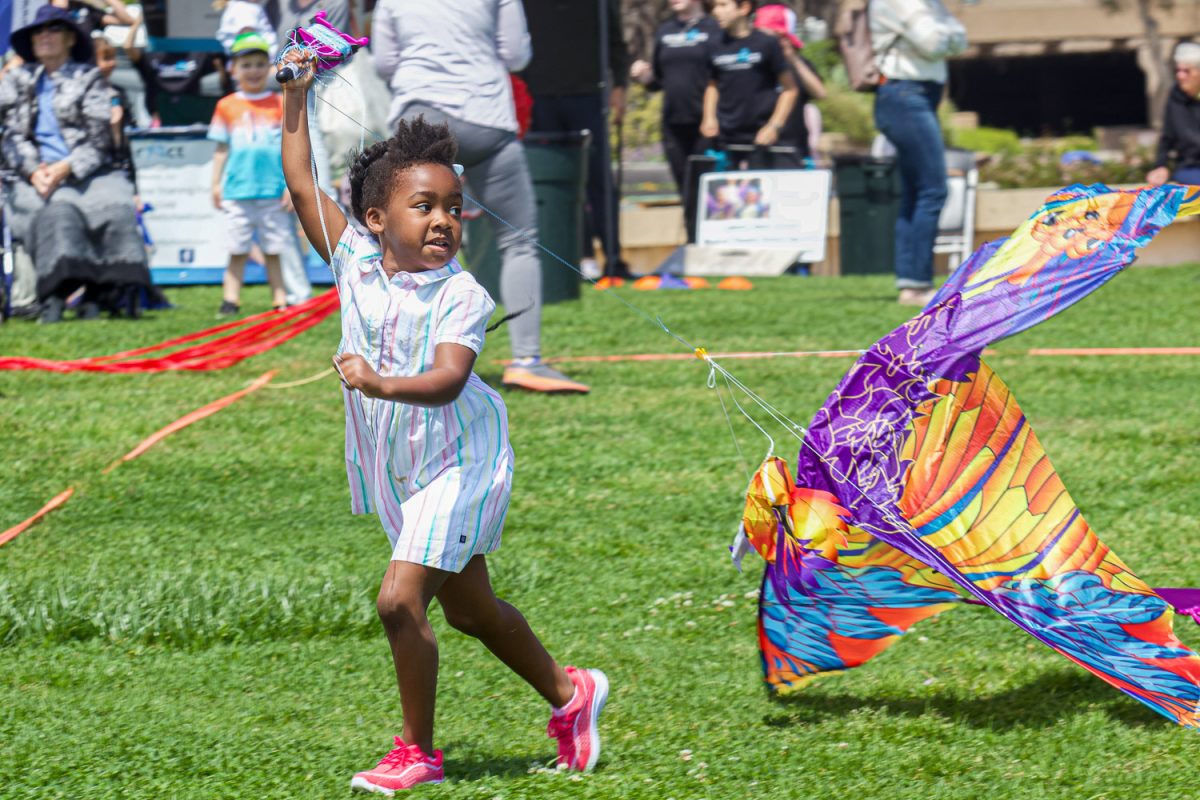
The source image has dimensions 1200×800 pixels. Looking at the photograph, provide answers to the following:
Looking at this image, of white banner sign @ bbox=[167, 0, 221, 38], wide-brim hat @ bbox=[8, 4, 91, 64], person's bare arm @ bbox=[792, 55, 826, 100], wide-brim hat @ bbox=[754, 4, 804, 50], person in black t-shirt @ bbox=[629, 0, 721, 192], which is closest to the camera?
wide-brim hat @ bbox=[8, 4, 91, 64]

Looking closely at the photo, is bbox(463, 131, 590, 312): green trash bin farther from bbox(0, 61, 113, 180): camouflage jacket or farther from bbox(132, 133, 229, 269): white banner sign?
bbox(132, 133, 229, 269): white banner sign

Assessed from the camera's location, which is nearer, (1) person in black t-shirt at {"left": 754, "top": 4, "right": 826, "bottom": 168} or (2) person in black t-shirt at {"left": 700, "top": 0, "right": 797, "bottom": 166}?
(2) person in black t-shirt at {"left": 700, "top": 0, "right": 797, "bottom": 166}

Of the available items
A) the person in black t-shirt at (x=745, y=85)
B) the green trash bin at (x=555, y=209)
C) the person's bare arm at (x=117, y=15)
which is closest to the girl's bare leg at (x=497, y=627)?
the green trash bin at (x=555, y=209)

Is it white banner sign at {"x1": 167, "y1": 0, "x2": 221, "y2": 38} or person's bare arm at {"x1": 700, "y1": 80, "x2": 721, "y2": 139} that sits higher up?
white banner sign at {"x1": 167, "y1": 0, "x2": 221, "y2": 38}

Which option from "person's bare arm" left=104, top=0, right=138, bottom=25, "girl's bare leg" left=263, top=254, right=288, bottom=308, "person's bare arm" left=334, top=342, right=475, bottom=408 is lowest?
"girl's bare leg" left=263, top=254, right=288, bottom=308

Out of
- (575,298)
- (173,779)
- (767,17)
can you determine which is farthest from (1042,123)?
(173,779)

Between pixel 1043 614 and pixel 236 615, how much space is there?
2277 mm

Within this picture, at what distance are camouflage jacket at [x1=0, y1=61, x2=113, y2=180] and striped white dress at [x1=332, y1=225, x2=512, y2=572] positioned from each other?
24.8 ft

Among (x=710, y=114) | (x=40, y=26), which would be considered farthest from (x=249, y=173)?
(x=710, y=114)

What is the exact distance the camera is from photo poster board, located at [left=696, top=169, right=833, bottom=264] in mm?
14578

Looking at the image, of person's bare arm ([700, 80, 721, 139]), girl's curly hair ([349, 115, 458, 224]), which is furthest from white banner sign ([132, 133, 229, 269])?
girl's curly hair ([349, 115, 458, 224])

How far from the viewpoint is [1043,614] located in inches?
147

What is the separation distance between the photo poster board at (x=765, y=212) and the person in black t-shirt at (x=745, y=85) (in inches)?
13.7

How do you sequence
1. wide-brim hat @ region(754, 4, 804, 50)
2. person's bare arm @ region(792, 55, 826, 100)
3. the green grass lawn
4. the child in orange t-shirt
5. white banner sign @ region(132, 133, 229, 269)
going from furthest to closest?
wide-brim hat @ region(754, 4, 804, 50) < person's bare arm @ region(792, 55, 826, 100) < white banner sign @ region(132, 133, 229, 269) < the child in orange t-shirt < the green grass lawn
